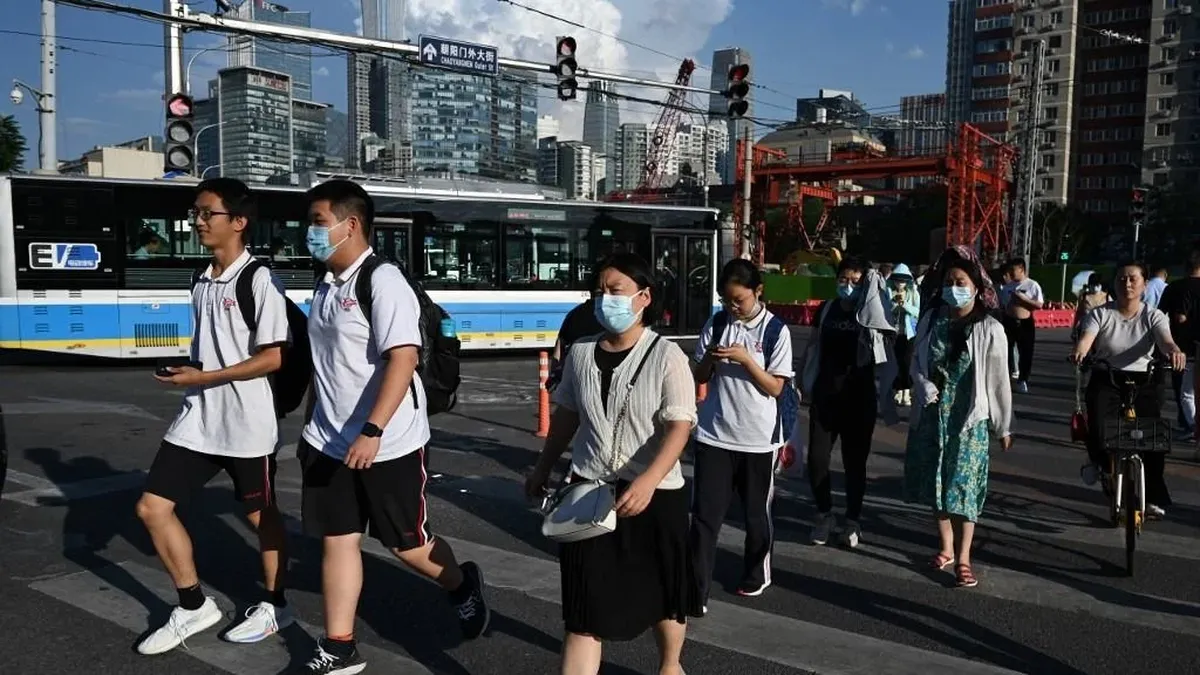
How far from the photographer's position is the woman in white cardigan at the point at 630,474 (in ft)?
10.7

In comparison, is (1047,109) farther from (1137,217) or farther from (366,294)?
(366,294)

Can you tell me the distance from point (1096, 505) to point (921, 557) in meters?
2.21

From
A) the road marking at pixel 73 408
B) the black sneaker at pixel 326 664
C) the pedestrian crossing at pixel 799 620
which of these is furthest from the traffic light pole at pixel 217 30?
the black sneaker at pixel 326 664

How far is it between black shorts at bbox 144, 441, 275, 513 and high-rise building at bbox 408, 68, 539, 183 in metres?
37.1

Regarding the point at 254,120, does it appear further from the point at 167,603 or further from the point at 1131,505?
the point at 1131,505

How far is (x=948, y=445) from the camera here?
5289mm

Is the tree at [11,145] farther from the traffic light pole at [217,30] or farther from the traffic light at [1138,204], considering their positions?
the traffic light at [1138,204]

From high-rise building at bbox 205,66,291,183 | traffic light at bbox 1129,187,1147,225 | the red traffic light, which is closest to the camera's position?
the red traffic light

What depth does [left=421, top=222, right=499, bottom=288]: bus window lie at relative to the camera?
17.7 metres

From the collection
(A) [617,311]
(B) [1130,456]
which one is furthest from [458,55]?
(A) [617,311]

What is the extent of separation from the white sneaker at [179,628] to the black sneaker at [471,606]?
1.10 m

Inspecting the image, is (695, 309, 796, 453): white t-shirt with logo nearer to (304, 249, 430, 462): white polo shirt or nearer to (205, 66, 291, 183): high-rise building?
(304, 249, 430, 462): white polo shirt

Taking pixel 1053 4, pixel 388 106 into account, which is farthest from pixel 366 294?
pixel 1053 4

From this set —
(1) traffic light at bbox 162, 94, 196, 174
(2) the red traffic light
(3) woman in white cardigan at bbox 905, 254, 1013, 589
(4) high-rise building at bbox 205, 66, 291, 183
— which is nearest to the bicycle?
(3) woman in white cardigan at bbox 905, 254, 1013, 589
